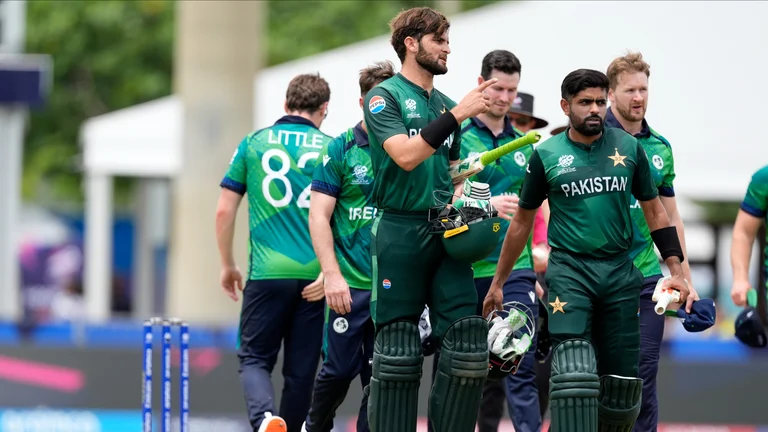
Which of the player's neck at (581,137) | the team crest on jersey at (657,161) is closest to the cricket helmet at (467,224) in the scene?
the player's neck at (581,137)

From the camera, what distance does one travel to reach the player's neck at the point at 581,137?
20.1 feet

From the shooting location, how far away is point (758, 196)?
7469 millimetres

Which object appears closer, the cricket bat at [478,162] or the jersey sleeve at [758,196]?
the cricket bat at [478,162]

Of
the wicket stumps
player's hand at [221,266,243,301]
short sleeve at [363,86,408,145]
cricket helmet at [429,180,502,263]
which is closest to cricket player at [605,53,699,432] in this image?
cricket helmet at [429,180,502,263]

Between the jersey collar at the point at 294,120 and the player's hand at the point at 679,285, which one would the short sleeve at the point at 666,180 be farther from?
the jersey collar at the point at 294,120

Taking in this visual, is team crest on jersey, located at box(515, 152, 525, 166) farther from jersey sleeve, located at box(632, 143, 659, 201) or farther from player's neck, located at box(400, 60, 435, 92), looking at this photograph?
player's neck, located at box(400, 60, 435, 92)

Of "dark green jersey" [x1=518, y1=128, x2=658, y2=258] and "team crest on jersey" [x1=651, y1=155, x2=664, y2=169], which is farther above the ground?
"team crest on jersey" [x1=651, y1=155, x2=664, y2=169]

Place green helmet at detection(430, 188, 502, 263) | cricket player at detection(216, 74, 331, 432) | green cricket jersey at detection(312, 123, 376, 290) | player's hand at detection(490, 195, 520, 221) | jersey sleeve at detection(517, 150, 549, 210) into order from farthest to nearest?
cricket player at detection(216, 74, 331, 432)
player's hand at detection(490, 195, 520, 221)
green cricket jersey at detection(312, 123, 376, 290)
jersey sleeve at detection(517, 150, 549, 210)
green helmet at detection(430, 188, 502, 263)

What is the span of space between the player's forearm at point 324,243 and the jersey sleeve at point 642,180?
1525 mm

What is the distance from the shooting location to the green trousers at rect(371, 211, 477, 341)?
5988 mm

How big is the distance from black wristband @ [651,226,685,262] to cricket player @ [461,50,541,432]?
117cm

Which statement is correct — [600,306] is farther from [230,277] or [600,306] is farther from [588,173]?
[230,277]

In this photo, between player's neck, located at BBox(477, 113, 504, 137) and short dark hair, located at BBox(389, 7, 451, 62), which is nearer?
short dark hair, located at BBox(389, 7, 451, 62)

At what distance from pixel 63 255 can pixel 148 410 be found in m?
23.6
